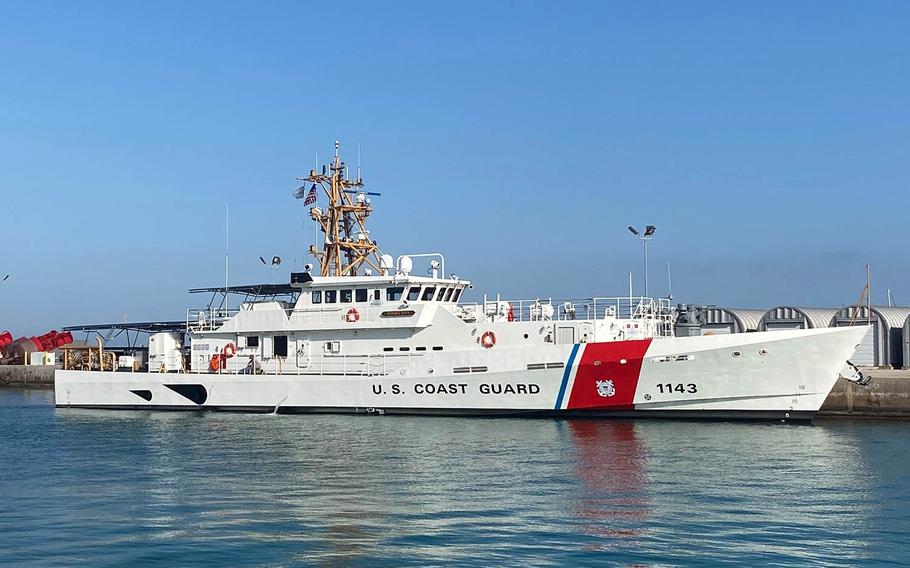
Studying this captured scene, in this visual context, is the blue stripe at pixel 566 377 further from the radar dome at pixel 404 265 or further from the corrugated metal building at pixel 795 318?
the corrugated metal building at pixel 795 318

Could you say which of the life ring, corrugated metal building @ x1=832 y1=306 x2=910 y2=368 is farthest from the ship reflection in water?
corrugated metal building @ x1=832 y1=306 x2=910 y2=368

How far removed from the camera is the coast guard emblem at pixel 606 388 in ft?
82.1

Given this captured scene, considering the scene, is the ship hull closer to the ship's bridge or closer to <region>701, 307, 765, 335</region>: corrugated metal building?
the ship's bridge

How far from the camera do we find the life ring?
2645 centimetres

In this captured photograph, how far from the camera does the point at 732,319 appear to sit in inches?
1585

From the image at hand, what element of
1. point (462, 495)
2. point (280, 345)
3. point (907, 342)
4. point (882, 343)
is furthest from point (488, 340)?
point (882, 343)

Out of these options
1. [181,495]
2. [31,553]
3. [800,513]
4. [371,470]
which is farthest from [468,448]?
[31,553]

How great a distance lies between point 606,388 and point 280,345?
10.8 m

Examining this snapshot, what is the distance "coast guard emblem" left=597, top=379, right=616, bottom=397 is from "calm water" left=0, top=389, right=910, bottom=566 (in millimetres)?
1107

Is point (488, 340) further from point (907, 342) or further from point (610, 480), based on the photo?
point (907, 342)

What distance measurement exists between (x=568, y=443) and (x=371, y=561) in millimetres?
10263

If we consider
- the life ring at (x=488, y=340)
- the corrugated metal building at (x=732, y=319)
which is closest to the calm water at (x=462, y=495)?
the life ring at (x=488, y=340)

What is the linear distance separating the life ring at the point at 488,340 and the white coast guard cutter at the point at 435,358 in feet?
0.10

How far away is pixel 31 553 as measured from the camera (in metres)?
12.2
